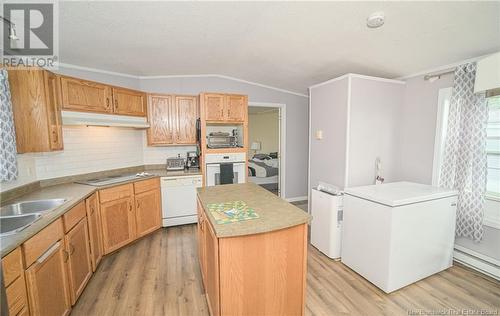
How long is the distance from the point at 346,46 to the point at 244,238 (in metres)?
2.12

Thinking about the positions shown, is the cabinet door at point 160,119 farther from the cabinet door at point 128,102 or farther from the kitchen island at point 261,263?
the kitchen island at point 261,263

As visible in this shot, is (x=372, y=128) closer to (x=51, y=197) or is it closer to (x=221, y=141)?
(x=221, y=141)

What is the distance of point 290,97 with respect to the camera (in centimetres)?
448

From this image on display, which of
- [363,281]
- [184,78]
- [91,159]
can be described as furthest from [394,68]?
[91,159]

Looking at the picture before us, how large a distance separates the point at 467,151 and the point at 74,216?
3904 mm

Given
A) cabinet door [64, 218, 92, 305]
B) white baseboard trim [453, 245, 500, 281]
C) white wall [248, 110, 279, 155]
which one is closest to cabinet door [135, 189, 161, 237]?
cabinet door [64, 218, 92, 305]

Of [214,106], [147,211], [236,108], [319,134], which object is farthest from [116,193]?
[319,134]

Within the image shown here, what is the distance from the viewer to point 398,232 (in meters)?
1.92

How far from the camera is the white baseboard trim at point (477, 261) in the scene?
85.0 inches

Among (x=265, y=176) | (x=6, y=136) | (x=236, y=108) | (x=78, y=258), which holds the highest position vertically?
(x=236, y=108)

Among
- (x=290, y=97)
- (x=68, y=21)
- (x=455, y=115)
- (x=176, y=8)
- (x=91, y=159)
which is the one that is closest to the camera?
(x=176, y=8)

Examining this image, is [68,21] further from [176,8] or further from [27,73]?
[176,8]

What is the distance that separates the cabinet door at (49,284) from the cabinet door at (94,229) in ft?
1.87

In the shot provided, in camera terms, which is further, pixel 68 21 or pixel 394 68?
pixel 394 68
